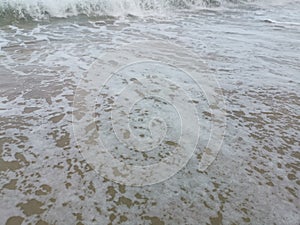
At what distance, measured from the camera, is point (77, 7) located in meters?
10.0

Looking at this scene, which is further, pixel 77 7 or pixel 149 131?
pixel 77 7

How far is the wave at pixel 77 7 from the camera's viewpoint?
8.75 meters

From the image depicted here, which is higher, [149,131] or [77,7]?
[77,7]

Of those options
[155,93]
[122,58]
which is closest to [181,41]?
[122,58]

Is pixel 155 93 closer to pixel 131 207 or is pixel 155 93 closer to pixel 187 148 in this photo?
pixel 187 148

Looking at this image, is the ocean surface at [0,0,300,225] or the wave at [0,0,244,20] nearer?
the ocean surface at [0,0,300,225]

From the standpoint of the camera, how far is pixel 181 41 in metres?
6.54

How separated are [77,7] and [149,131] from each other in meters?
8.54

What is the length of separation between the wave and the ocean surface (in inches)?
121

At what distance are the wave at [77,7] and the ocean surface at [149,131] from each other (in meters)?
3.07

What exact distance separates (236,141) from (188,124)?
532 mm

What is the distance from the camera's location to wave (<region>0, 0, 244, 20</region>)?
8.75 metres

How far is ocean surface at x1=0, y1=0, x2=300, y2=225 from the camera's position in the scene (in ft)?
A: 6.44

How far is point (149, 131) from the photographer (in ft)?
9.35
